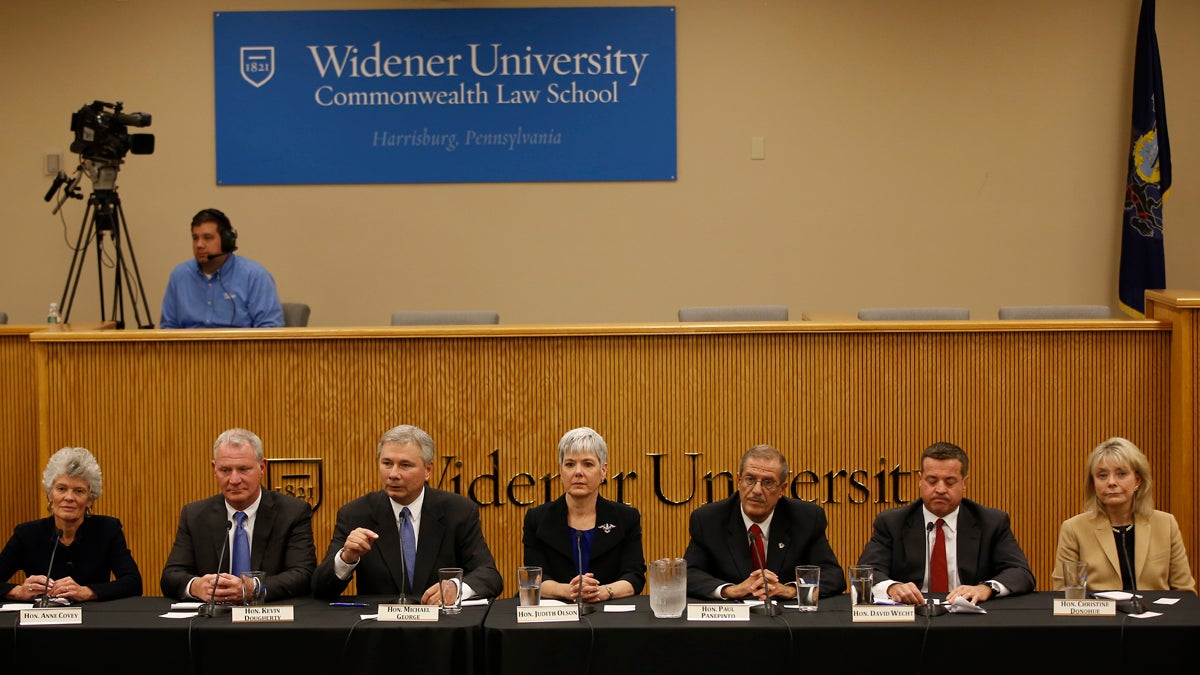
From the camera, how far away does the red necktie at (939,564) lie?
382cm

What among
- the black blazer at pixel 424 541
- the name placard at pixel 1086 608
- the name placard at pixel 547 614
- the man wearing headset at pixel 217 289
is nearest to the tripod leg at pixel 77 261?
the man wearing headset at pixel 217 289

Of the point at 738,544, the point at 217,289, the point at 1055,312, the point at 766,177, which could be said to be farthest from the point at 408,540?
the point at 766,177

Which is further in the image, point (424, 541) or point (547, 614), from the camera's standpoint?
point (424, 541)

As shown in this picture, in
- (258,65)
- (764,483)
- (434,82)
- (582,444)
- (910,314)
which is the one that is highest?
(258,65)

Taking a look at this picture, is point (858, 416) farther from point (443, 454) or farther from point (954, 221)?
point (954, 221)

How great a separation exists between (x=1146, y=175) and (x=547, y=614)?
205 inches

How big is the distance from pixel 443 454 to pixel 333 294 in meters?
2.73

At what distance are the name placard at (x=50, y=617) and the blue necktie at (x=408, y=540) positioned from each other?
3.17 feet

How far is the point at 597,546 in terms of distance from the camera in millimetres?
3877

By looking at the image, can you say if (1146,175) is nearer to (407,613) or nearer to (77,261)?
(407,613)

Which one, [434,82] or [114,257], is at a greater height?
[434,82]

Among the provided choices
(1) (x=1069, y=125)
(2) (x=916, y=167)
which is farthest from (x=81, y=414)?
(1) (x=1069, y=125)

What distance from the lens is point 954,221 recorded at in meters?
7.24

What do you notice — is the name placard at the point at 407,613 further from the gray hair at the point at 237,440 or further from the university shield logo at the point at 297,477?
the university shield logo at the point at 297,477
